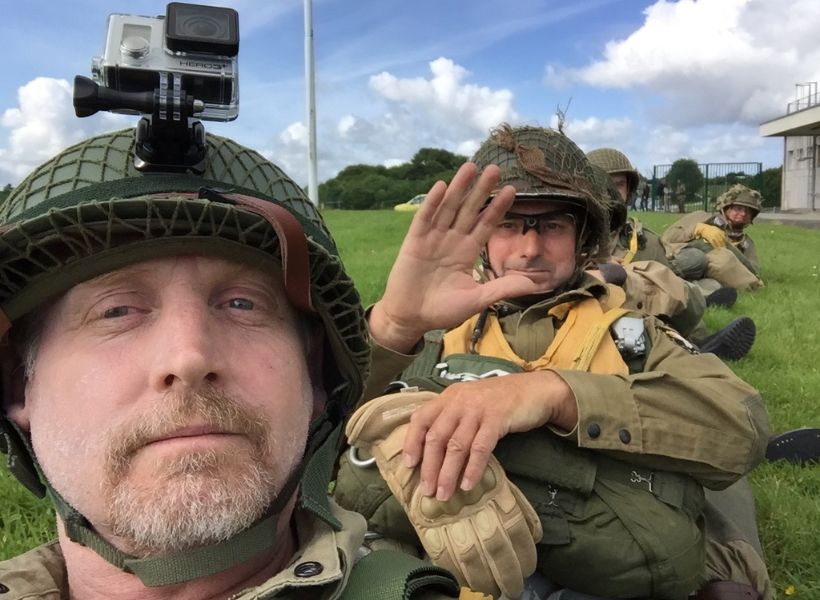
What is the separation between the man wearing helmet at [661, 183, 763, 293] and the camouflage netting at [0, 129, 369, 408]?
27.0 ft

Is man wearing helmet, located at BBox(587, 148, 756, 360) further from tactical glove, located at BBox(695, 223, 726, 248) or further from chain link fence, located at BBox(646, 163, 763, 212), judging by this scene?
chain link fence, located at BBox(646, 163, 763, 212)

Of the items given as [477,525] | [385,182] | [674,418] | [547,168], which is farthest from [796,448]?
[385,182]

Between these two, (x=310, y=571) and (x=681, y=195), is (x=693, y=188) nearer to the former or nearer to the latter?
(x=681, y=195)

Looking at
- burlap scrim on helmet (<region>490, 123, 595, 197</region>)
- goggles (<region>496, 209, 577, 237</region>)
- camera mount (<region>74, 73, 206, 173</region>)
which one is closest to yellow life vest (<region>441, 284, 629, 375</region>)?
goggles (<region>496, 209, 577, 237</region>)

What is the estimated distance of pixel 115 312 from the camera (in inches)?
68.9

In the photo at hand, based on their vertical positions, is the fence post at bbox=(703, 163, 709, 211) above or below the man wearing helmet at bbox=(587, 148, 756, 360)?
above

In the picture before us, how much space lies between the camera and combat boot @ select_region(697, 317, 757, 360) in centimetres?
697

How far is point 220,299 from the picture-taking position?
Result: 1.82m

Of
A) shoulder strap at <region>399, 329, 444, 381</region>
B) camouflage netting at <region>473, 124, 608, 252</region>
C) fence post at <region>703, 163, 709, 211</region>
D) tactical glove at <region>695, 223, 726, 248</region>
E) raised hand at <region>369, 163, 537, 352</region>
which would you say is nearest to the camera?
raised hand at <region>369, 163, 537, 352</region>

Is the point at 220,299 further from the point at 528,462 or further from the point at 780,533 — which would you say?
the point at 780,533

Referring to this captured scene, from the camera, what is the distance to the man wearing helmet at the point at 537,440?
2170 mm

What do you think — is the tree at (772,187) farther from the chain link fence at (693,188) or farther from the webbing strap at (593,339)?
the webbing strap at (593,339)

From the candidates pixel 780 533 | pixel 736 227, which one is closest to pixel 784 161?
pixel 736 227

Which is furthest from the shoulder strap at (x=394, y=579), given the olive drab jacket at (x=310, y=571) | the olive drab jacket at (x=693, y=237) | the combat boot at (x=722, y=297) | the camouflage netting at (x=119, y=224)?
the olive drab jacket at (x=693, y=237)
